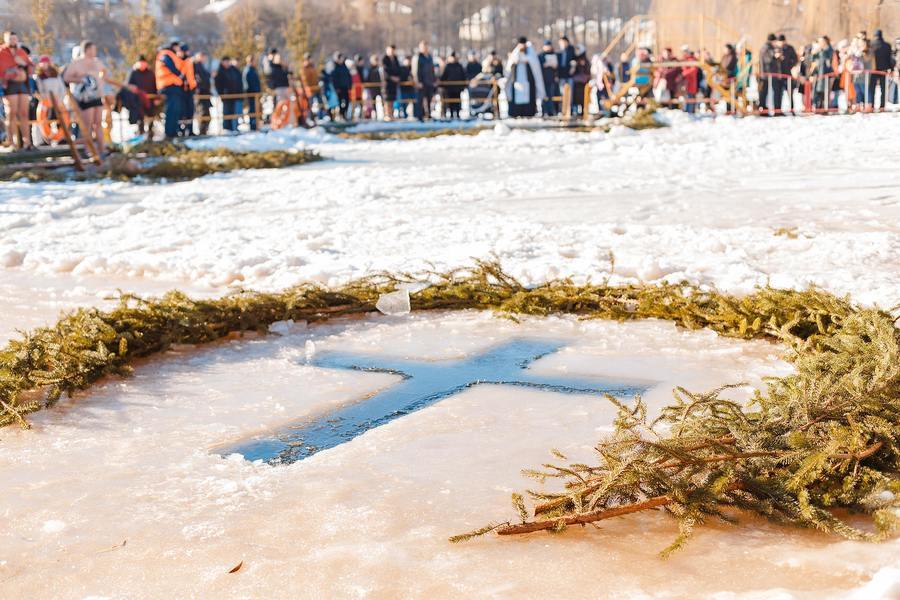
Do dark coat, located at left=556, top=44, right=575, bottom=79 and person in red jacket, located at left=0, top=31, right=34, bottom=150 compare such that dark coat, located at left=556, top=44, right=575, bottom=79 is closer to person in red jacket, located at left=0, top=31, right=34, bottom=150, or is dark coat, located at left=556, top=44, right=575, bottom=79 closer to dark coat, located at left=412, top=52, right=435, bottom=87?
dark coat, located at left=412, top=52, right=435, bottom=87

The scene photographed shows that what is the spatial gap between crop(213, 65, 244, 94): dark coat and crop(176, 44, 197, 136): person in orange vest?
1415mm

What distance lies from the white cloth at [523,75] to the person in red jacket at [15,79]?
389 inches

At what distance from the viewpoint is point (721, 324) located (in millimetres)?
4668

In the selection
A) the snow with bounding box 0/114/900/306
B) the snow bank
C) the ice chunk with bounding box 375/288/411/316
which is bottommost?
the ice chunk with bounding box 375/288/411/316

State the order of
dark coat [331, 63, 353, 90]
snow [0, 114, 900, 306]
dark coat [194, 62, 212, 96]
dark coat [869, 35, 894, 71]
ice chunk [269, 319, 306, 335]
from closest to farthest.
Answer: ice chunk [269, 319, 306, 335], snow [0, 114, 900, 306], dark coat [869, 35, 894, 71], dark coat [194, 62, 212, 96], dark coat [331, 63, 353, 90]

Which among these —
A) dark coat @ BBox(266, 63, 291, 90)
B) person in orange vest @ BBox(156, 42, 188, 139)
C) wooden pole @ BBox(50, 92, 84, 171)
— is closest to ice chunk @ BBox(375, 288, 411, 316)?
wooden pole @ BBox(50, 92, 84, 171)

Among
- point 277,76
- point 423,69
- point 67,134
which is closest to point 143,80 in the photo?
point 277,76

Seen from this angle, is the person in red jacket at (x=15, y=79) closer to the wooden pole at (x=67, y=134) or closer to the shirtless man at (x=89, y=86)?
the shirtless man at (x=89, y=86)

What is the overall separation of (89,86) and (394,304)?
10.7 meters

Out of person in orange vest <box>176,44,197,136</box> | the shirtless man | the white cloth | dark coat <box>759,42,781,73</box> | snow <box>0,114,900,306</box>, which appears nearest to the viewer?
snow <box>0,114,900,306</box>

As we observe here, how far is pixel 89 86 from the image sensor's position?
14578 millimetres

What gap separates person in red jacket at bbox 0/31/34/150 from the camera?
14742 mm

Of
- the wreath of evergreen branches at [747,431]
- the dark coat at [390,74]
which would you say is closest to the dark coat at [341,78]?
the dark coat at [390,74]

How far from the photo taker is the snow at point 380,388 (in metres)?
2.52
